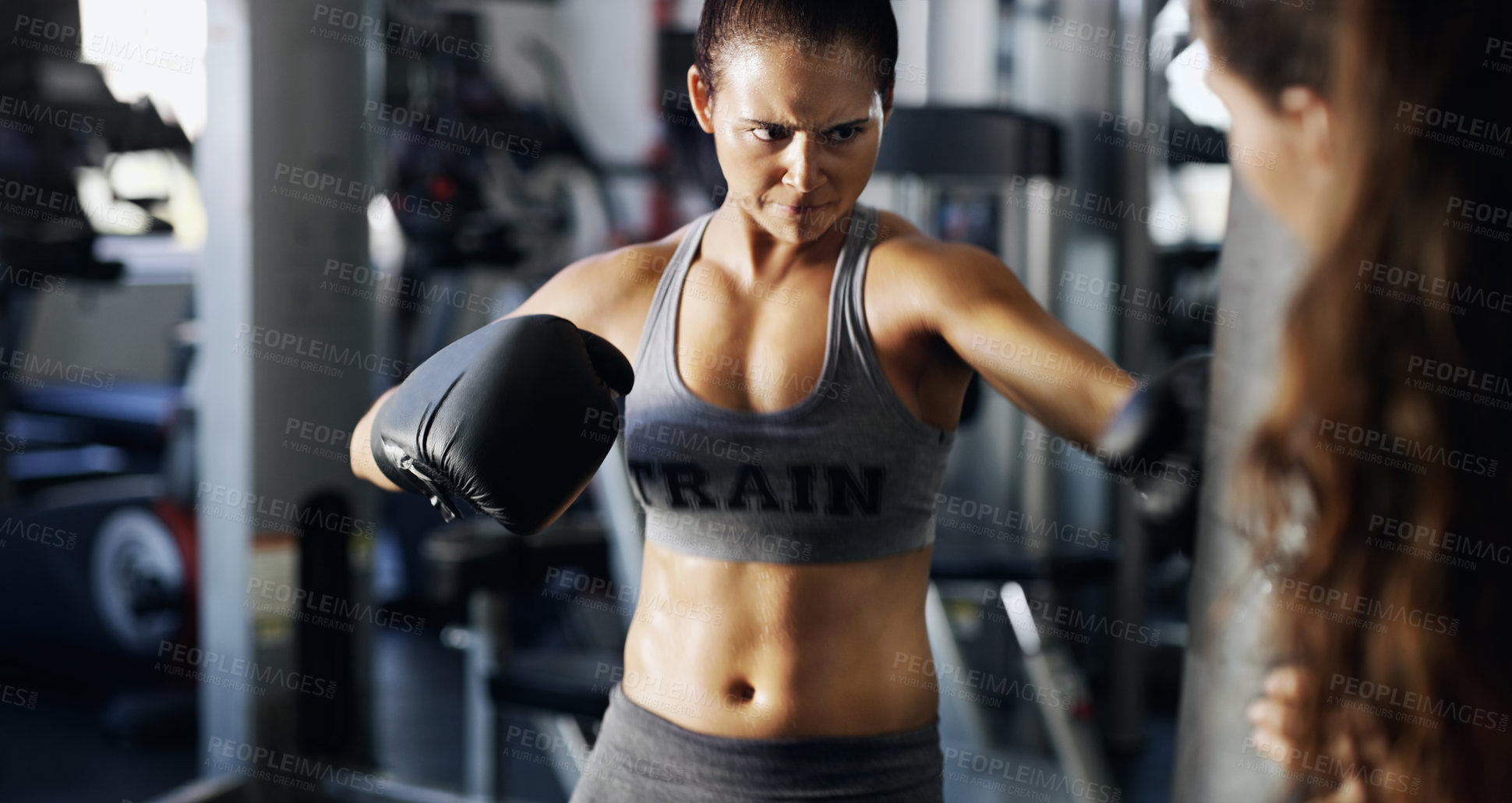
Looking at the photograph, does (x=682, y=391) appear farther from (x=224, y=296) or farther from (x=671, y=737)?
(x=224, y=296)

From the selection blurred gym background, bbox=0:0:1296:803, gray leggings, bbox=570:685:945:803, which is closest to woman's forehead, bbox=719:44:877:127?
blurred gym background, bbox=0:0:1296:803

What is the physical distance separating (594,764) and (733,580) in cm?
26

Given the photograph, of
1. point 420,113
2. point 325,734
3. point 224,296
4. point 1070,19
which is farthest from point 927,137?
point 420,113

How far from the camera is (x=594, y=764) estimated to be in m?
1.27

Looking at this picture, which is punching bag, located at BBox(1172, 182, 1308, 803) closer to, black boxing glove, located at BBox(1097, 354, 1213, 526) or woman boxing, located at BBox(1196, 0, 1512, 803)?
woman boxing, located at BBox(1196, 0, 1512, 803)

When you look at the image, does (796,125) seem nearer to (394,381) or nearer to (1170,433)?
(1170,433)

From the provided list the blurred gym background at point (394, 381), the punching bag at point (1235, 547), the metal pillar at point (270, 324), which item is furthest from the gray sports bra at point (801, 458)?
the metal pillar at point (270, 324)

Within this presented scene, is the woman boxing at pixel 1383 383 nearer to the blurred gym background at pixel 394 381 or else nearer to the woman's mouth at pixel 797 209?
the blurred gym background at pixel 394 381

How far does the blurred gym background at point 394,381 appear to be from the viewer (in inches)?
110

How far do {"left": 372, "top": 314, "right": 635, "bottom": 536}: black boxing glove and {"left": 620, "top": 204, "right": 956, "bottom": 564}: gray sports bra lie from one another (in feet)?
0.37

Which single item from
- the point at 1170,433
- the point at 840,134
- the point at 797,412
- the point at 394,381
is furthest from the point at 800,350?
the point at 394,381

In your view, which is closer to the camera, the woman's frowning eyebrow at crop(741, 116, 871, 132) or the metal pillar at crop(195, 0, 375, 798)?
the woman's frowning eyebrow at crop(741, 116, 871, 132)

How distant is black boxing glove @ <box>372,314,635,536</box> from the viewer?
101 centimetres

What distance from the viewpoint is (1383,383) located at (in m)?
0.69
